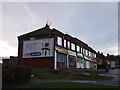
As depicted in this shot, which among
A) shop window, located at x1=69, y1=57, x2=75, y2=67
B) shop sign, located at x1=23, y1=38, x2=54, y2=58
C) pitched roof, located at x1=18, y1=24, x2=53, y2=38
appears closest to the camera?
shop sign, located at x1=23, y1=38, x2=54, y2=58

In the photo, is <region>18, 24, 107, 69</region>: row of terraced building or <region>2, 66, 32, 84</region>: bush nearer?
<region>2, 66, 32, 84</region>: bush

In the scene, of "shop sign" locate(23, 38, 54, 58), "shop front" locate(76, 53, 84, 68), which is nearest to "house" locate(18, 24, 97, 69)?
"shop sign" locate(23, 38, 54, 58)

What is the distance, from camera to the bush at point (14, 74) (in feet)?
49.1

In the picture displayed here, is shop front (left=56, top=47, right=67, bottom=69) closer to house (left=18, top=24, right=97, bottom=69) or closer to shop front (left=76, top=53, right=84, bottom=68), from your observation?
house (left=18, top=24, right=97, bottom=69)

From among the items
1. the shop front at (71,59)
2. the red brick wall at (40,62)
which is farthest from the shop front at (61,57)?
the shop front at (71,59)

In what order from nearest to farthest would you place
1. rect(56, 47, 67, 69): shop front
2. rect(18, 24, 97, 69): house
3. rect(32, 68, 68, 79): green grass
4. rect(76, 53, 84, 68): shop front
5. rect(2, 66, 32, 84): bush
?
rect(2, 66, 32, 84): bush
rect(32, 68, 68, 79): green grass
rect(18, 24, 97, 69): house
rect(56, 47, 67, 69): shop front
rect(76, 53, 84, 68): shop front

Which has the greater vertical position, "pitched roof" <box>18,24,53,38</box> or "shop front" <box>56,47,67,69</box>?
"pitched roof" <box>18,24,53,38</box>

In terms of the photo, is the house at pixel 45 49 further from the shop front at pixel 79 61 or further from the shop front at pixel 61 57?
the shop front at pixel 79 61

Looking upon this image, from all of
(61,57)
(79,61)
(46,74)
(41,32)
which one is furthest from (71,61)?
(46,74)

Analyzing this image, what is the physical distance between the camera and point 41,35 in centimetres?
3881

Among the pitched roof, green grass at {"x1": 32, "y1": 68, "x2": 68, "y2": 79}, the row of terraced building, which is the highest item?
the pitched roof

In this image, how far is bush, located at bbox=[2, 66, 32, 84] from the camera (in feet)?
49.1

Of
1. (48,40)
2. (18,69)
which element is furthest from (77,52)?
(18,69)

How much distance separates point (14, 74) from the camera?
16.1 metres
